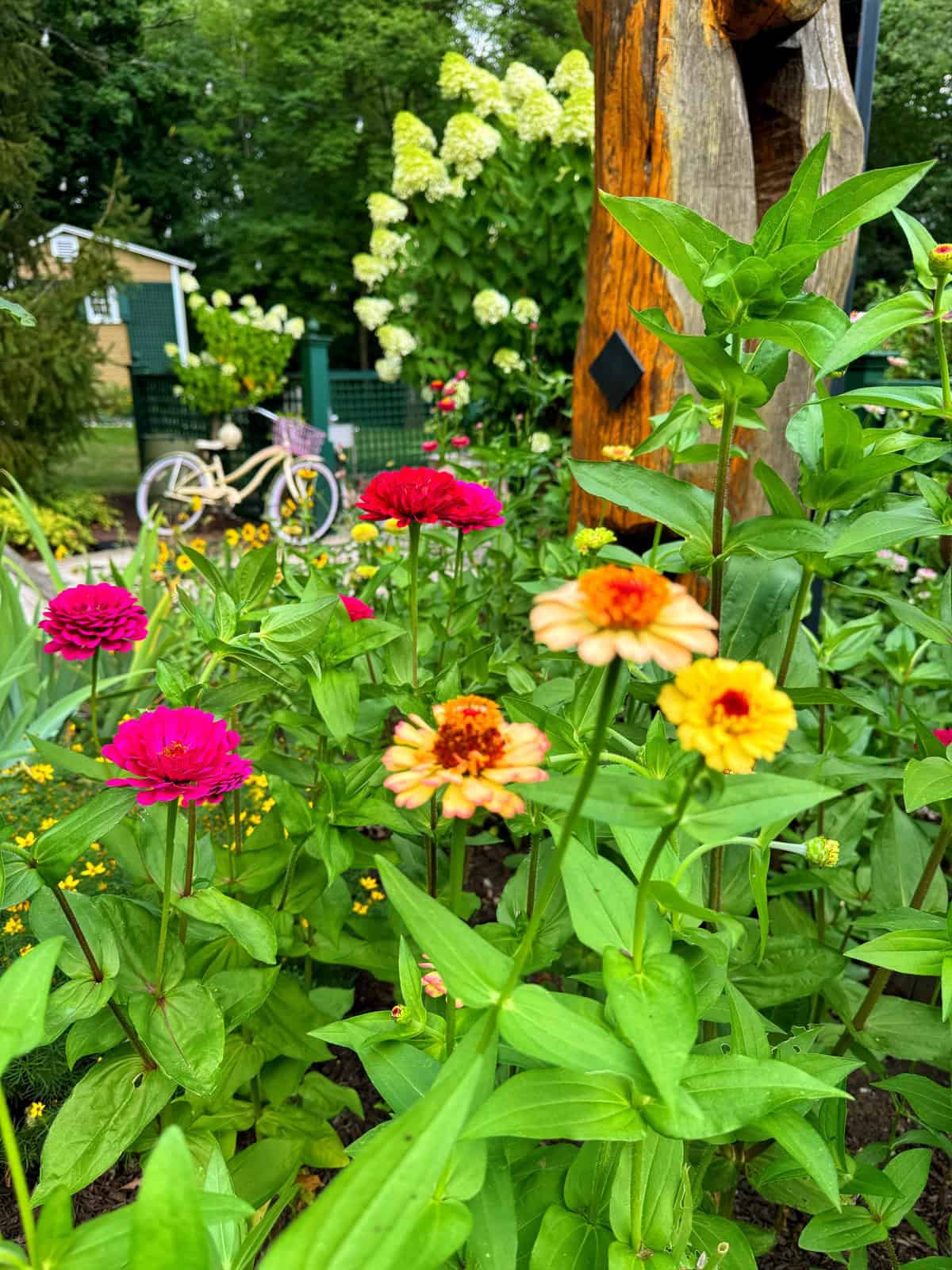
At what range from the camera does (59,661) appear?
2486 mm

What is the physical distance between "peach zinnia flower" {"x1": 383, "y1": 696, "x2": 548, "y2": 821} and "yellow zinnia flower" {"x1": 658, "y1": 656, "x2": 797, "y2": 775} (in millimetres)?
91

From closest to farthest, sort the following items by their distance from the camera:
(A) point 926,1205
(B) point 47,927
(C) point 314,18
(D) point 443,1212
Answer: (D) point 443,1212, (B) point 47,927, (A) point 926,1205, (C) point 314,18

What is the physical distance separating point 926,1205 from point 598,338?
1.44m

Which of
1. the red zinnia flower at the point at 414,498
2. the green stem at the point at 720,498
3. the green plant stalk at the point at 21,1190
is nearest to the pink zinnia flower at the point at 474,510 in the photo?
the red zinnia flower at the point at 414,498

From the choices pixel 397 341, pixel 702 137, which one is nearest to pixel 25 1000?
pixel 702 137

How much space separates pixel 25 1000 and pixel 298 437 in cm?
579

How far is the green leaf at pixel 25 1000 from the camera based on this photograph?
46 cm

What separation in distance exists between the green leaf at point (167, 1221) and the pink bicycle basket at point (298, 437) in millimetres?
5786

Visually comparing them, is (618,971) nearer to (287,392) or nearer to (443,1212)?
(443,1212)

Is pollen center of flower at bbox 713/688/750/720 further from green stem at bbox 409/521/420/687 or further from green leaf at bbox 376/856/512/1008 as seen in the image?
green stem at bbox 409/521/420/687

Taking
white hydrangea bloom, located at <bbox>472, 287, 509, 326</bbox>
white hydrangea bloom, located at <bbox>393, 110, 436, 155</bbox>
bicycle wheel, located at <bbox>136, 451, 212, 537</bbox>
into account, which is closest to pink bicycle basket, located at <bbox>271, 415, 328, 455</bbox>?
bicycle wheel, located at <bbox>136, 451, 212, 537</bbox>

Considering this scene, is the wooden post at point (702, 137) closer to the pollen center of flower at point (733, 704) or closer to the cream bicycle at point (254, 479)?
the pollen center of flower at point (733, 704)

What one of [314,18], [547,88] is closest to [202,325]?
[547,88]

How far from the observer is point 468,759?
1.57 ft
